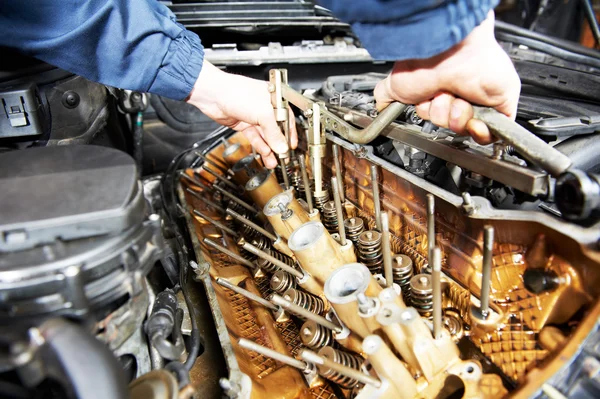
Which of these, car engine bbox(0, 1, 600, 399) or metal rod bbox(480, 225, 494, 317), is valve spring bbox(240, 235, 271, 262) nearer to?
car engine bbox(0, 1, 600, 399)

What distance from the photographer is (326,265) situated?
1.37 meters

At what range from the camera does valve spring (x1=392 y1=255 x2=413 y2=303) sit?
1.39 m

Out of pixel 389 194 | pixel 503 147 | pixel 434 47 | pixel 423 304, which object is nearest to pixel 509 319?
pixel 423 304

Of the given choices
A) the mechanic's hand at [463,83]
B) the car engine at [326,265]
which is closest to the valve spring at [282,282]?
the car engine at [326,265]

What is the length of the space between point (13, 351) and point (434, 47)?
3.82 ft

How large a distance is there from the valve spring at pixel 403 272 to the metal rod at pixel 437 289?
0.29m

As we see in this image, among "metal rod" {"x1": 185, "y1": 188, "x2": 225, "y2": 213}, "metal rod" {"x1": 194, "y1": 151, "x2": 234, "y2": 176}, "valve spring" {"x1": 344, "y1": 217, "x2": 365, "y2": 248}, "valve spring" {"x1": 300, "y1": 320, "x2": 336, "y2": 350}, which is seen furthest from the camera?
"metal rod" {"x1": 194, "y1": 151, "x2": 234, "y2": 176}

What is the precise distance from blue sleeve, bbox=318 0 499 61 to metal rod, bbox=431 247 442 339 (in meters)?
0.54

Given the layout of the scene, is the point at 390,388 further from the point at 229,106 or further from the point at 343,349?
the point at 229,106

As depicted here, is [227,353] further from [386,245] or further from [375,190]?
[375,190]

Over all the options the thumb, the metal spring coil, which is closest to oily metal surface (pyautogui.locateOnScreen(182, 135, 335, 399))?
the metal spring coil

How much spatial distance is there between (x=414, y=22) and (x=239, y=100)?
984 mm

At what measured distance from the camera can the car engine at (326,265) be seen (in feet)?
2.71

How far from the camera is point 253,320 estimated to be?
1.59 meters
